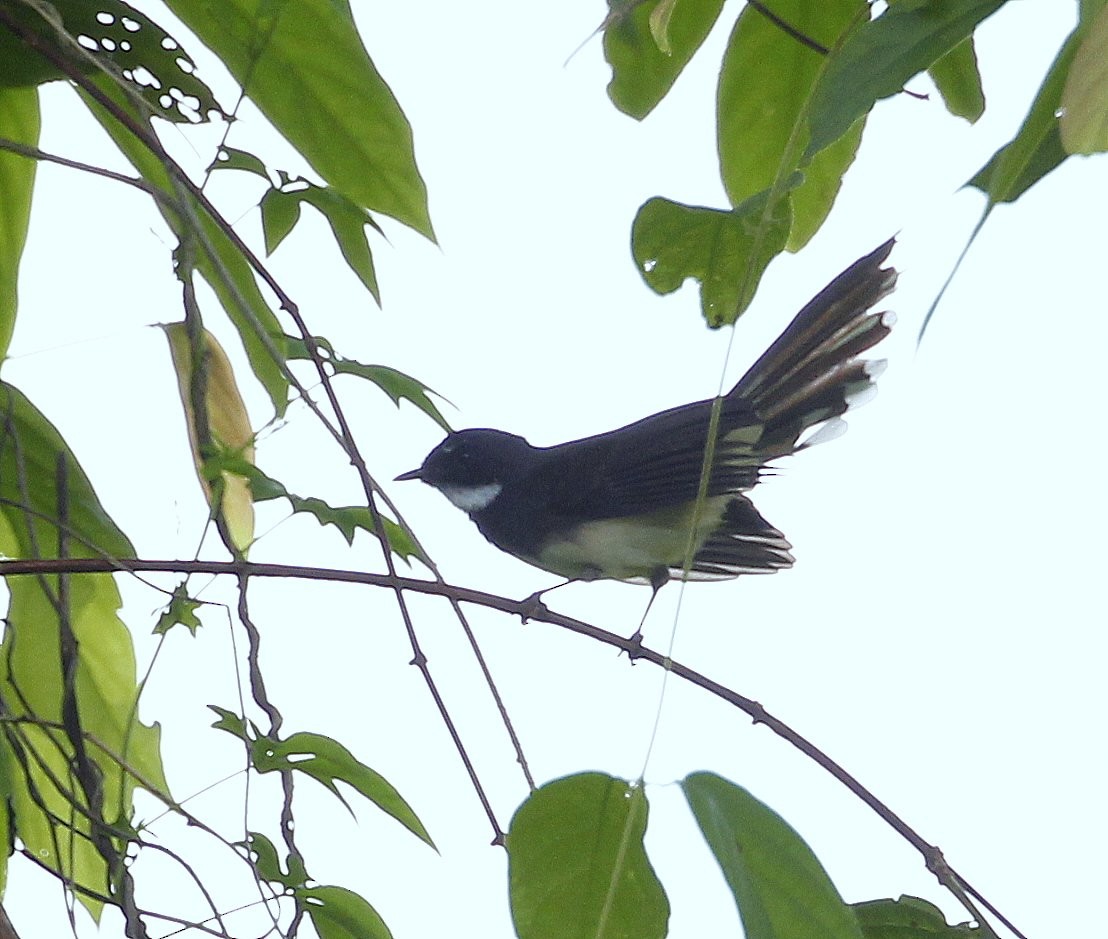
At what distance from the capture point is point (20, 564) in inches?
58.6

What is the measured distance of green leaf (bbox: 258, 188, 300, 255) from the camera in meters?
1.80

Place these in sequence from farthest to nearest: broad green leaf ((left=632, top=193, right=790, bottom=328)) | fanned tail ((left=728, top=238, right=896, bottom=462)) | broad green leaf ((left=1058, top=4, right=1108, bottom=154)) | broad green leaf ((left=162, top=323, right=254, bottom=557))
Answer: fanned tail ((left=728, top=238, right=896, bottom=462)) < broad green leaf ((left=162, top=323, right=254, bottom=557)) < broad green leaf ((left=632, top=193, right=790, bottom=328)) < broad green leaf ((left=1058, top=4, right=1108, bottom=154))

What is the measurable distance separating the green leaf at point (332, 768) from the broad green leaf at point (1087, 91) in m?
1.02

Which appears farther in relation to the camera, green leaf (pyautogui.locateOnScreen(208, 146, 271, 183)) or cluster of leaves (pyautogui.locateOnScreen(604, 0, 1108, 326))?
green leaf (pyautogui.locateOnScreen(208, 146, 271, 183))

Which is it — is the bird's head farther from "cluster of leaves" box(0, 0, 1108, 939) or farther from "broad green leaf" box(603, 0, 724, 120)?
"broad green leaf" box(603, 0, 724, 120)

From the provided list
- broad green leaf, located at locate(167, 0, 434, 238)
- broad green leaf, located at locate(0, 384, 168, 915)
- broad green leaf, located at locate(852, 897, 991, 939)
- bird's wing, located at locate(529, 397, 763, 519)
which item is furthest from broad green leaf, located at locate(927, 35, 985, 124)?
broad green leaf, located at locate(0, 384, 168, 915)

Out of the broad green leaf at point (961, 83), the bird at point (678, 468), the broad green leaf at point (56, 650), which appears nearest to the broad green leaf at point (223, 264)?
the broad green leaf at point (56, 650)

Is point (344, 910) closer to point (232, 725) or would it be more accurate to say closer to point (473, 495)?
point (232, 725)

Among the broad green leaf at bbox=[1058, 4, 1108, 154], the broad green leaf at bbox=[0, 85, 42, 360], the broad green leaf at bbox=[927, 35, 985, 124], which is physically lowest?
the broad green leaf at bbox=[1058, 4, 1108, 154]

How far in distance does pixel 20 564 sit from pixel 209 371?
62 cm

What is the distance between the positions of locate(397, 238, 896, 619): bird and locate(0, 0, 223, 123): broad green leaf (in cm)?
121

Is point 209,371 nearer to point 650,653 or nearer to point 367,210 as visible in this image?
point 367,210

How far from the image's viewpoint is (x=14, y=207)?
2.07m

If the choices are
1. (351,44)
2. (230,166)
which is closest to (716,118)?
(351,44)
